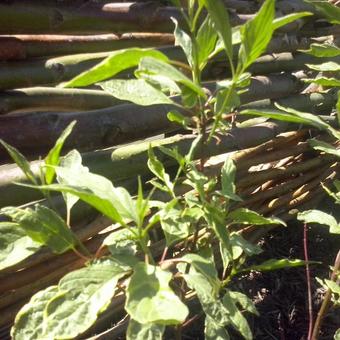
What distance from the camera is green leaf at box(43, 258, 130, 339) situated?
0.43 m

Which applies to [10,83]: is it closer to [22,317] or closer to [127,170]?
[127,170]

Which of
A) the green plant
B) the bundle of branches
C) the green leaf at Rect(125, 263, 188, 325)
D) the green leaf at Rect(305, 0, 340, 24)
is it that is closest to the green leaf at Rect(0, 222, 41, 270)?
the green plant

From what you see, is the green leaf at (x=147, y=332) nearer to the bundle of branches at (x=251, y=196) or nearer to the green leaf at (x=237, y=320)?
the green leaf at (x=237, y=320)

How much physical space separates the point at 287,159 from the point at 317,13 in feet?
1.33

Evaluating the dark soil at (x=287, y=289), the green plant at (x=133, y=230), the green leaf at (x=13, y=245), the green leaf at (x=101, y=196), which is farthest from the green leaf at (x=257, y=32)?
the dark soil at (x=287, y=289)

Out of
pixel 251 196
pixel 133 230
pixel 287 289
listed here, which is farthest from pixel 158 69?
pixel 287 289

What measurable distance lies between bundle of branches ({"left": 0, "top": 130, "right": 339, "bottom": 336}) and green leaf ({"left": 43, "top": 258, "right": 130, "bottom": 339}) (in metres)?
0.33

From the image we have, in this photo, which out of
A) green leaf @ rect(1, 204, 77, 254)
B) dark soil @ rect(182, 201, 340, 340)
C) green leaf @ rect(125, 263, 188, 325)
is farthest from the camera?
dark soil @ rect(182, 201, 340, 340)

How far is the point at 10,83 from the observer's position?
81 centimetres

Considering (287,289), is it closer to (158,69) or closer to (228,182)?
(228,182)

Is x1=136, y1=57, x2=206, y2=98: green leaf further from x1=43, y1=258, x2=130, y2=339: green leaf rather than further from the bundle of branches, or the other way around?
the bundle of branches

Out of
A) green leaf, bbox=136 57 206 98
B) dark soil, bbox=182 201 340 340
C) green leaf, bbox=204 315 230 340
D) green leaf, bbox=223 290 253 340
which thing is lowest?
dark soil, bbox=182 201 340 340

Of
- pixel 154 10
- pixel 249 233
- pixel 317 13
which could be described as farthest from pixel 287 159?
pixel 154 10

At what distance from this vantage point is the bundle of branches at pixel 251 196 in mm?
782
